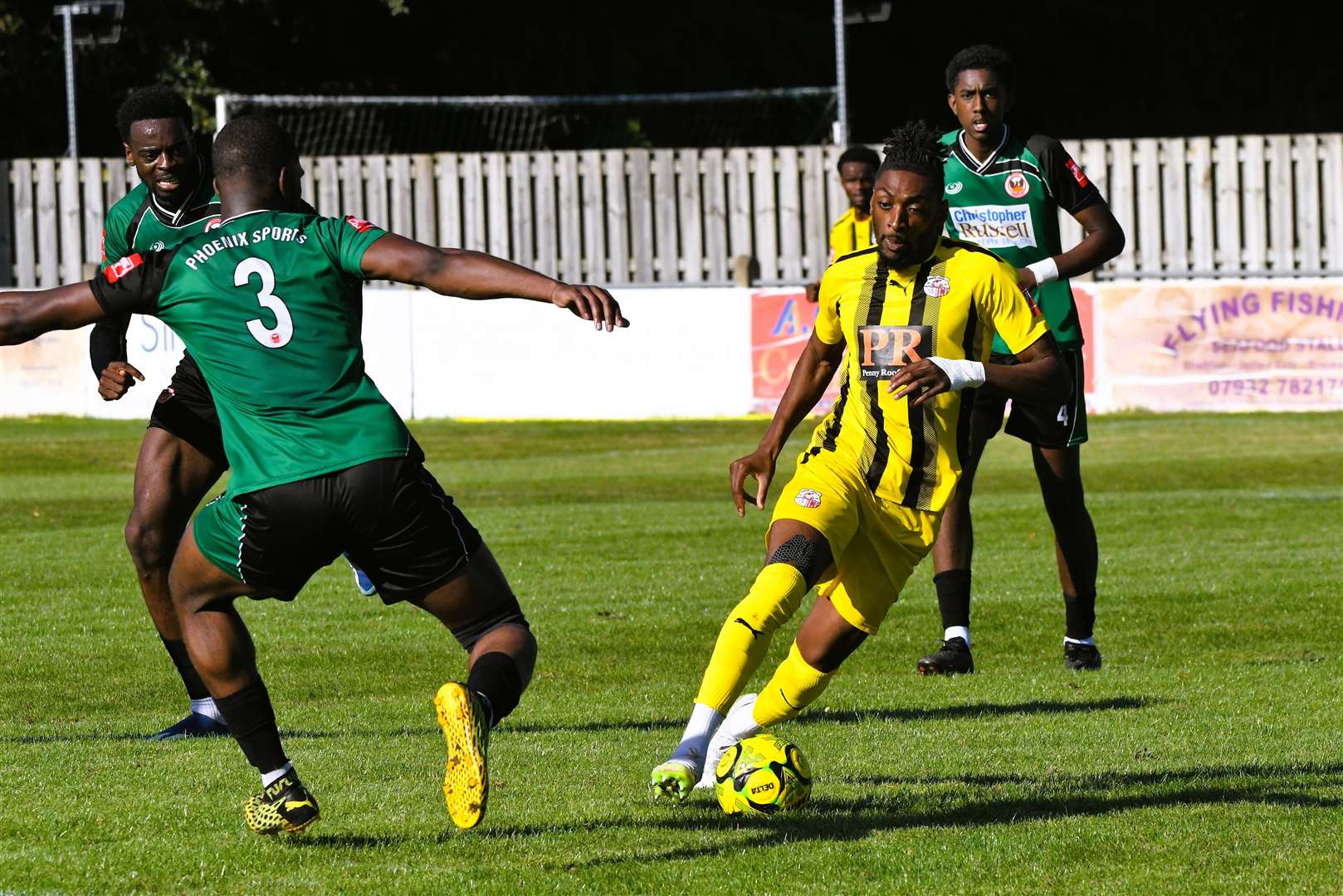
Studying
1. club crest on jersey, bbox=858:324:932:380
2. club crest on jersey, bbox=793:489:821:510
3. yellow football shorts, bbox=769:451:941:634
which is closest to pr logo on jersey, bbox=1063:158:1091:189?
club crest on jersey, bbox=858:324:932:380

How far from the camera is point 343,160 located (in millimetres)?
25641

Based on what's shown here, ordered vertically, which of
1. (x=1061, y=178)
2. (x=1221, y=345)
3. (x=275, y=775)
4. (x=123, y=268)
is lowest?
(x=275, y=775)

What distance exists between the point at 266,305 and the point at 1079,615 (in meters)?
4.50

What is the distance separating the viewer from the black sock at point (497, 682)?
5.02m

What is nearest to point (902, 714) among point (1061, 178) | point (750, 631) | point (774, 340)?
point (750, 631)

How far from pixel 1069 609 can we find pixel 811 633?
285cm

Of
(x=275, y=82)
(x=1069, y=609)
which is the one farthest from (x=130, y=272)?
(x=275, y=82)

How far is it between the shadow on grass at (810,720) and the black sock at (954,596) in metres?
0.90

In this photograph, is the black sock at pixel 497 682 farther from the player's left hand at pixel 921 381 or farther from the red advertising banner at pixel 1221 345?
the red advertising banner at pixel 1221 345

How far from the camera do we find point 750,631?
557 cm

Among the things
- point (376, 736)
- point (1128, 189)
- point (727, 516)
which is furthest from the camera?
point (1128, 189)

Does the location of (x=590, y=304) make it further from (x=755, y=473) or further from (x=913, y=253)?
(x=913, y=253)

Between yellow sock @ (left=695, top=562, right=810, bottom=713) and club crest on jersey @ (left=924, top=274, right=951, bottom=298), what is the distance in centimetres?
101

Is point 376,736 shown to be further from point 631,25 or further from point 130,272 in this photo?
point 631,25
